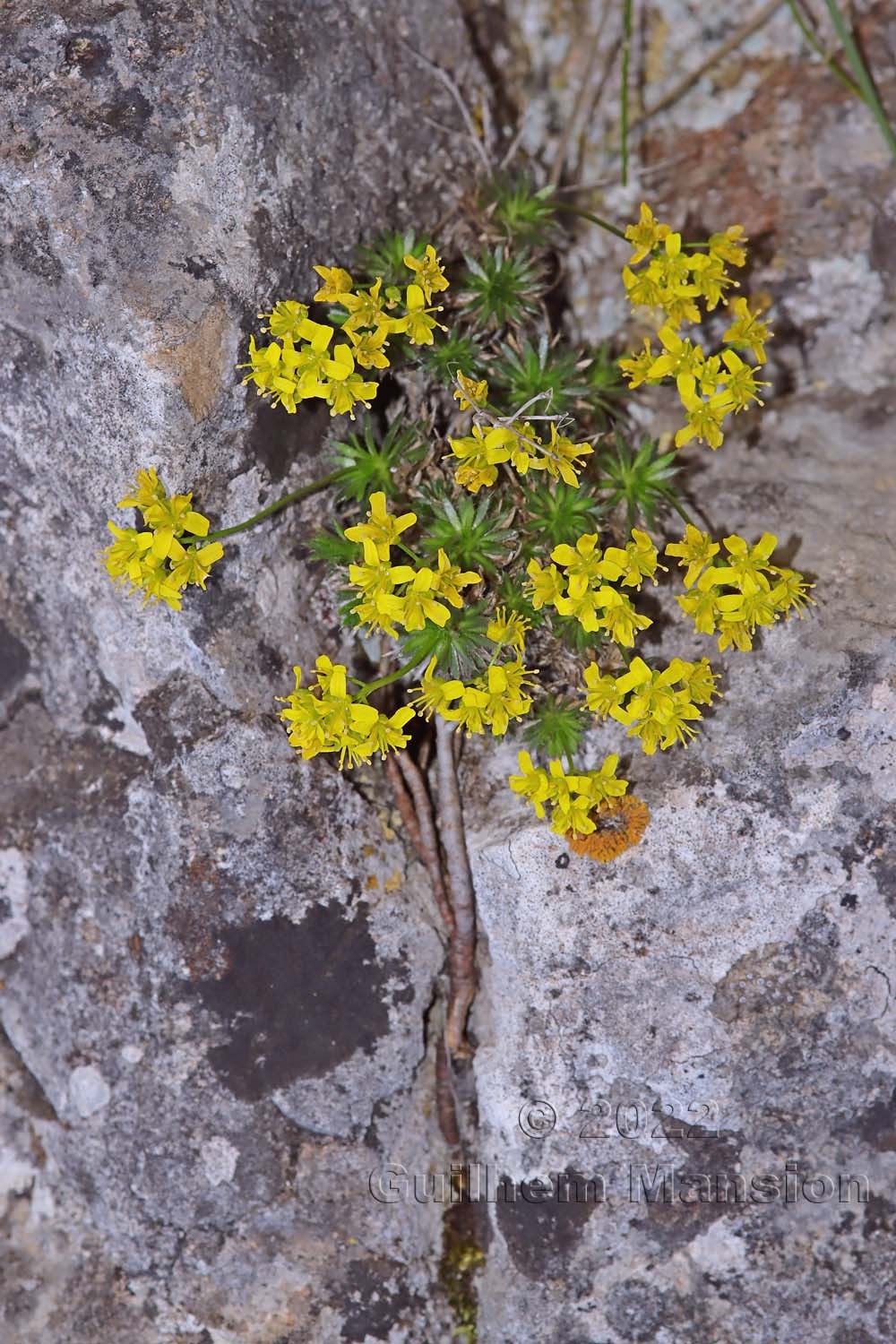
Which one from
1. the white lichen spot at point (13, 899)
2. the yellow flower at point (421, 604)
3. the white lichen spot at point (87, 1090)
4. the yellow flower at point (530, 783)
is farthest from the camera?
the white lichen spot at point (13, 899)

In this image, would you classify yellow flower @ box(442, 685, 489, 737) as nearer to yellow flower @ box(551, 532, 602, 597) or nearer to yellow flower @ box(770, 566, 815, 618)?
yellow flower @ box(551, 532, 602, 597)

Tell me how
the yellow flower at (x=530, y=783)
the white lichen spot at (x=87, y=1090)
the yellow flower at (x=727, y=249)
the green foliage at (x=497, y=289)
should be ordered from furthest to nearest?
the white lichen spot at (x=87, y=1090) → the green foliage at (x=497, y=289) → the yellow flower at (x=727, y=249) → the yellow flower at (x=530, y=783)

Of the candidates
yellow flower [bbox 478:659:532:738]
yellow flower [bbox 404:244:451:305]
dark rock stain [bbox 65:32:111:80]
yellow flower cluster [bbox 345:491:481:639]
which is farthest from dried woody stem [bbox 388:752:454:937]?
dark rock stain [bbox 65:32:111:80]

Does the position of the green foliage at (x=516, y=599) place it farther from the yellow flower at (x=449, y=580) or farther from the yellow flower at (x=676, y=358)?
the yellow flower at (x=676, y=358)

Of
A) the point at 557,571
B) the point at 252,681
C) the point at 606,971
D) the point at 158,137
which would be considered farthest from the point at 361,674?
the point at 158,137

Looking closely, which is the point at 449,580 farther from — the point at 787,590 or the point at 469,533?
the point at 787,590

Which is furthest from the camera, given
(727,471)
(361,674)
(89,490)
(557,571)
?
(727,471)

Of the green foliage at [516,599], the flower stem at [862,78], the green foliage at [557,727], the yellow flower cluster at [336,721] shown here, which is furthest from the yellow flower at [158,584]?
the flower stem at [862,78]

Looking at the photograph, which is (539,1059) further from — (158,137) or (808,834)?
(158,137)
